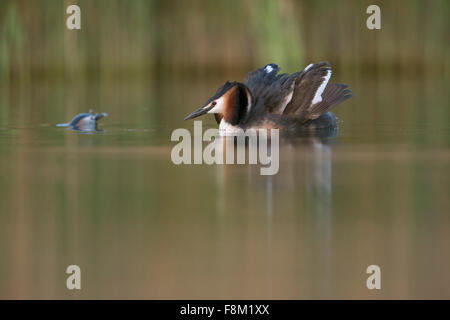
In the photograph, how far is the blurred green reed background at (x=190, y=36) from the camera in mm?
14688

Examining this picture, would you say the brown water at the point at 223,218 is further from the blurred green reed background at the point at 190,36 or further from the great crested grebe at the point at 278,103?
the blurred green reed background at the point at 190,36

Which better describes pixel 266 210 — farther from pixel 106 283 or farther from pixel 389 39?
pixel 389 39

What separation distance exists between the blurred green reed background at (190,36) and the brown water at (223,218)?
21.5 feet

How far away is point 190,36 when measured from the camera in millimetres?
15688

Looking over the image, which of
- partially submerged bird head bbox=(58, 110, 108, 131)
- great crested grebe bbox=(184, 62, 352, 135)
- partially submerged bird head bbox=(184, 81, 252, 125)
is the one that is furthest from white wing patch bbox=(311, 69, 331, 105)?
partially submerged bird head bbox=(58, 110, 108, 131)

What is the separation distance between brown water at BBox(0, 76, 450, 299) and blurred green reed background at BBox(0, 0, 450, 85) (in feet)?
21.5

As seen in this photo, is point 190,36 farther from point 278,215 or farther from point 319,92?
point 278,215

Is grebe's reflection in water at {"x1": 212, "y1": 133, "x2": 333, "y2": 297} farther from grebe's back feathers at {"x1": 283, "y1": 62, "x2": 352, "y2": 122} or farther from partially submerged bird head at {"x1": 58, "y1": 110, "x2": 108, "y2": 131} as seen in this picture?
partially submerged bird head at {"x1": 58, "y1": 110, "x2": 108, "y2": 131}

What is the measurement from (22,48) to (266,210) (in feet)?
36.2

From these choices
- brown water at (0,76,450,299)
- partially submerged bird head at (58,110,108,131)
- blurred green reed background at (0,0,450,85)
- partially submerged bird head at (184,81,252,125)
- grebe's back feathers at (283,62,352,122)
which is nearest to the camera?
brown water at (0,76,450,299)

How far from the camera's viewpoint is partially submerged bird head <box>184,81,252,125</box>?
8234mm

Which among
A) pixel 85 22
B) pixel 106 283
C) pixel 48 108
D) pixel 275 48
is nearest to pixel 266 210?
pixel 106 283

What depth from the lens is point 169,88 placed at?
1530 cm

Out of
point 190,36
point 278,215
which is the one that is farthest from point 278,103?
point 190,36
